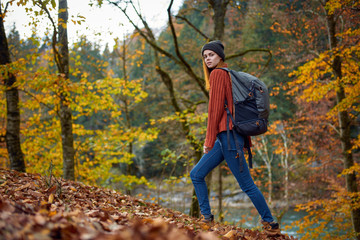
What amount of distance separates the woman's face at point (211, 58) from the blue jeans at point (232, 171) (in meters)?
0.86

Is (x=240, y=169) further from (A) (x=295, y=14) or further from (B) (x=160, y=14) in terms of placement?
(A) (x=295, y=14)

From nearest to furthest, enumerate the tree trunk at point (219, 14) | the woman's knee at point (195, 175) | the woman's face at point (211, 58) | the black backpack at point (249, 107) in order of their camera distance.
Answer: the black backpack at point (249, 107) → the woman's knee at point (195, 175) → the woman's face at point (211, 58) → the tree trunk at point (219, 14)

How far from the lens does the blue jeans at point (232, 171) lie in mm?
2842

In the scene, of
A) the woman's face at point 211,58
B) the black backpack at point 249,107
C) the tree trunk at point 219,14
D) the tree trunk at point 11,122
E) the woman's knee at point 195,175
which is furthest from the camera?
the tree trunk at point 219,14

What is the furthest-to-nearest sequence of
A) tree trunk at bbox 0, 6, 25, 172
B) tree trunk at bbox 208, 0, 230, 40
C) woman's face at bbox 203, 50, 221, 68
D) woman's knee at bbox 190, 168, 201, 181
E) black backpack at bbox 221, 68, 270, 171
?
tree trunk at bbox 208, 0, 230, 40, tree trunk at bbox 0, 6, 25, 172, woman's face at bbox 203, 50, 221, 68, woman's knee at bbox 190, 168, 201, 181, black backpack at bbox 221, 68, 270, 171

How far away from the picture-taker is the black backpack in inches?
111

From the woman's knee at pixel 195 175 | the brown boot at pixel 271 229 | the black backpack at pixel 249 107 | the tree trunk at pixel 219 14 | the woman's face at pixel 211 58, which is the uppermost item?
the tree trunk at pixel 219 14

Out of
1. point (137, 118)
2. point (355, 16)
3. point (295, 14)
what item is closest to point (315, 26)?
point (295, 14)

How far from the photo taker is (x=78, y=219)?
1670 millimetres

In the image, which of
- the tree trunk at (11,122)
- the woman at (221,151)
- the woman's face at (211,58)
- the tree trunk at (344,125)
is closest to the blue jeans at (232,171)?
the woman at (221,151)

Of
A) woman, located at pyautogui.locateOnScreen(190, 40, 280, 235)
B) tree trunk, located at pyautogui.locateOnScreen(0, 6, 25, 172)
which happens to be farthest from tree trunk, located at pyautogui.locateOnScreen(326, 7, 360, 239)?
tree trunk, located at pyautogui.locateOnScreen(0, 6, 25, 172)

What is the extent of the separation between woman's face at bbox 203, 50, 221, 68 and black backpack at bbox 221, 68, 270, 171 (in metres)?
0.43

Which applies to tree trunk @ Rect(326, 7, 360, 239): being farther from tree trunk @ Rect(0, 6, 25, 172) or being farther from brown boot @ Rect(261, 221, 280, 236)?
tree trunk @ Rect(0, 6, 25, 172)

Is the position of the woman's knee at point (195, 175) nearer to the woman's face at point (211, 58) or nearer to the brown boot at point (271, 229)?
the brown boot at point (271, 229)
